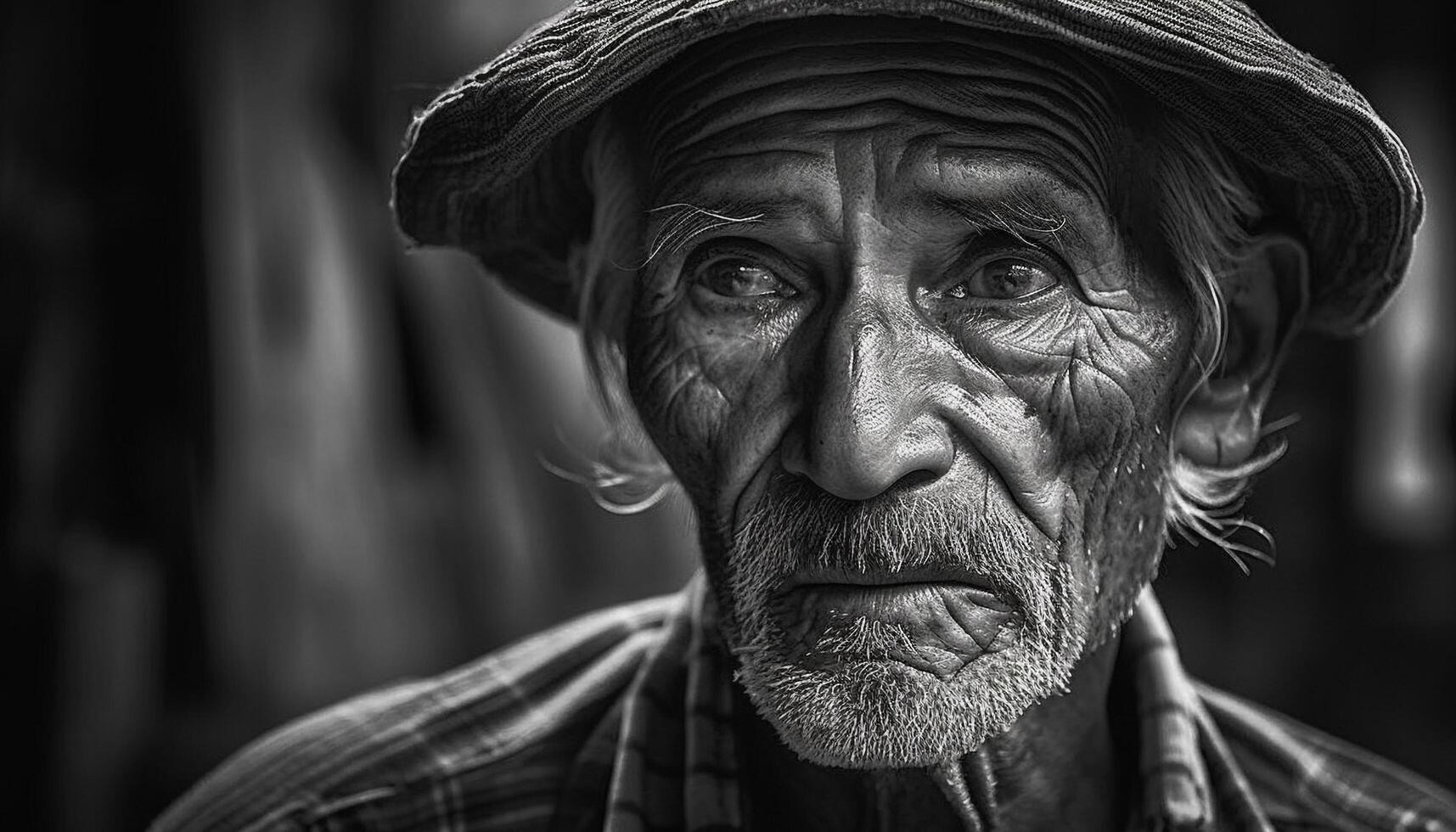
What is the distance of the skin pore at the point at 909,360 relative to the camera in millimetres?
1606

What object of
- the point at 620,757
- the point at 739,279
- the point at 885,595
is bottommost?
the point at 620,757

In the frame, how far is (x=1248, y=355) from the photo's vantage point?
1940mm

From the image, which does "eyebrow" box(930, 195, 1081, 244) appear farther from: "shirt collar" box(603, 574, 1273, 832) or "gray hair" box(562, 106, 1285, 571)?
"shirt collar" box(603, 574, 1273, 832)

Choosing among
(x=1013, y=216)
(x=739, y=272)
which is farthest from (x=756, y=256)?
(x=1013, y=216)

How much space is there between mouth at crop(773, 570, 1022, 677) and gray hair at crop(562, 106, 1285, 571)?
0.33m

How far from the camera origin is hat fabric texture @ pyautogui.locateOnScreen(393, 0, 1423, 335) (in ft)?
5.02

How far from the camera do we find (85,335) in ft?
11.1

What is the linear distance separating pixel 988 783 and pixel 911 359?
507mm

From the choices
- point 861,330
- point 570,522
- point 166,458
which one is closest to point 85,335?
point 166,458

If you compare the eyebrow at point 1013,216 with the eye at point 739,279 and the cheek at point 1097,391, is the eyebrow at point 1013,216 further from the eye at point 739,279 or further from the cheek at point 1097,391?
the eye at point 739,279

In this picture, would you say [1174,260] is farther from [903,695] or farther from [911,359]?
[903,695]

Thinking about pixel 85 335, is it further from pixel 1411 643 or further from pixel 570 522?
pixel 1411 643

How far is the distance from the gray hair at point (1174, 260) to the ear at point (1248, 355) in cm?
3

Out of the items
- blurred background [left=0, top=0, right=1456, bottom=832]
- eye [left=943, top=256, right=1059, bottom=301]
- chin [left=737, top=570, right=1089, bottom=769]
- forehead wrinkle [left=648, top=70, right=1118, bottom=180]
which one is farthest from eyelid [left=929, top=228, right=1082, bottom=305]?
blurred background [left=0, top=0, right=1456, bottom=832]
